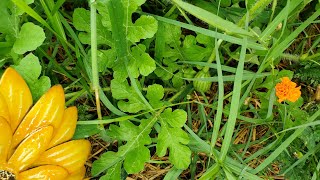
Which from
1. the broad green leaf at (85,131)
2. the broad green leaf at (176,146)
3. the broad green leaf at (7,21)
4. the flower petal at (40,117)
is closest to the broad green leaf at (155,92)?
the broad green leaf at (176,146)

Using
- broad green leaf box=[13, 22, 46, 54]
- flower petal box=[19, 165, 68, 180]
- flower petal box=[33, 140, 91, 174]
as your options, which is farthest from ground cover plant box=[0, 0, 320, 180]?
flower petal box=[19, 165, 68, 180]

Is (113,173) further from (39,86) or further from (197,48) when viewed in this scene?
(197,48)

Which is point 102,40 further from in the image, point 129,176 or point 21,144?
point 129,176

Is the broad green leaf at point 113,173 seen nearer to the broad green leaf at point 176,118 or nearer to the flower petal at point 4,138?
the broad green leaf at point 176,118

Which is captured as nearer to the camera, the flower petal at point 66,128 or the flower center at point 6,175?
the flower center at point 6,175

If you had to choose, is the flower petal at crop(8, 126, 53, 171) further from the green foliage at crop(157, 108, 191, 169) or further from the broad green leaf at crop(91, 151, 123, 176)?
the green foliage at crop(157, 108, 191, 169)

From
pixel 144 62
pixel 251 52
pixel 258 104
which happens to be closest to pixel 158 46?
pixel 144 62

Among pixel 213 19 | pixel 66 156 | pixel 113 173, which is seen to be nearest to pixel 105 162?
pixel 113 173
